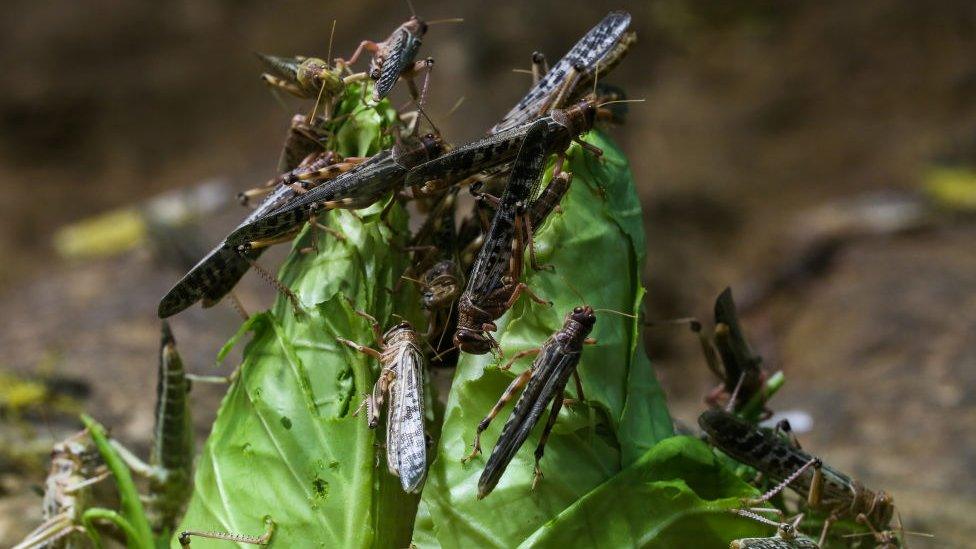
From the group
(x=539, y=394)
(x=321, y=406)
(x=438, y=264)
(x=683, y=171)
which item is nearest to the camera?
(x=539, y=394)

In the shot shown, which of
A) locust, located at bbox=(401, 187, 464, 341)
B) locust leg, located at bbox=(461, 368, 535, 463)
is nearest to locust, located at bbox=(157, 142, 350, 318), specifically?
locust, located at bbox=(401, 187, 464, 341)

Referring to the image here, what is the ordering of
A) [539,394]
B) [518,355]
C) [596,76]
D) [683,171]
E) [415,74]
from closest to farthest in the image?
[539,394], [518,355], [596,76], [415,74], [683,171]

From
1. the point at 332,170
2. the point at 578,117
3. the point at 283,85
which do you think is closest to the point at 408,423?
the point at 332,170

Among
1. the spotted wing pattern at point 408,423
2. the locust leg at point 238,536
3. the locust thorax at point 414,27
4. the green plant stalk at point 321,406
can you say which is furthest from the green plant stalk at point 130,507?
the locust thorax at point 414,27

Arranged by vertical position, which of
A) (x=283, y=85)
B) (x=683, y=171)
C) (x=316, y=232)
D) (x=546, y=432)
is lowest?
(x=546, y=432)

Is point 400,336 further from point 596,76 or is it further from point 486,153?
point 596,76

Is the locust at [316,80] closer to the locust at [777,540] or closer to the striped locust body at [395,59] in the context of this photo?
the striped locust body at [395,59]
